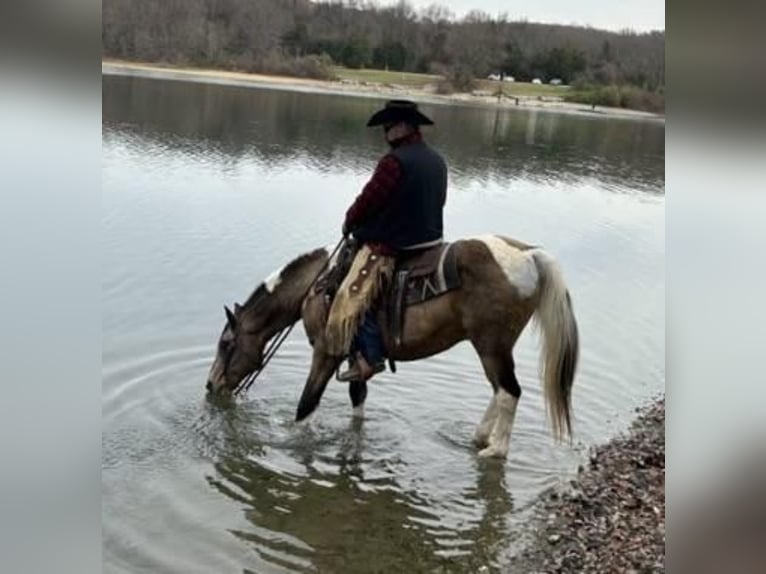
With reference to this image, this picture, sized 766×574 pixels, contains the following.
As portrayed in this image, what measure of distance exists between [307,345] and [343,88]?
54 centimetres

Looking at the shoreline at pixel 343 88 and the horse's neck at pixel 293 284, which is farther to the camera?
the horse's neck at pixel 293 284

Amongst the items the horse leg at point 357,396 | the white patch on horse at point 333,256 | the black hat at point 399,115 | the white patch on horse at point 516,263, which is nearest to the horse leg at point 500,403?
the white patch on horse at point 516,263

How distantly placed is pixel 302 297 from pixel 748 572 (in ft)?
3.57

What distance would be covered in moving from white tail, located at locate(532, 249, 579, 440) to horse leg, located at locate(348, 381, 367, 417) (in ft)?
1.24

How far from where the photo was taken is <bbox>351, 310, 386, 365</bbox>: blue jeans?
2.03 m

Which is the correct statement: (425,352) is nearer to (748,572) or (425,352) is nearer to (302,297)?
(302,297)

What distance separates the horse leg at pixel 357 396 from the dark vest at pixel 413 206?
0.30 metres

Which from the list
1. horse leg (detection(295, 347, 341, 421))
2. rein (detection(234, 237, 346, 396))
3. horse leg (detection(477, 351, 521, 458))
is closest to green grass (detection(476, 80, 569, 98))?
rein (detection(234, 237, 346, 396))

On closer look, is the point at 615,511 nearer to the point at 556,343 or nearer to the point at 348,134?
the point at 556,343

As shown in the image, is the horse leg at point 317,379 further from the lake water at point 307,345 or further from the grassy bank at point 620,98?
the grassy bank at point 620,98

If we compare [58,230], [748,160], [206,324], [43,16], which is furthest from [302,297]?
[748,160]

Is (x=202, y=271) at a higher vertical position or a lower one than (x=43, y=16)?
lower

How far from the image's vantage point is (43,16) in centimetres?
148

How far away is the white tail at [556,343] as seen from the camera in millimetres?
2027
